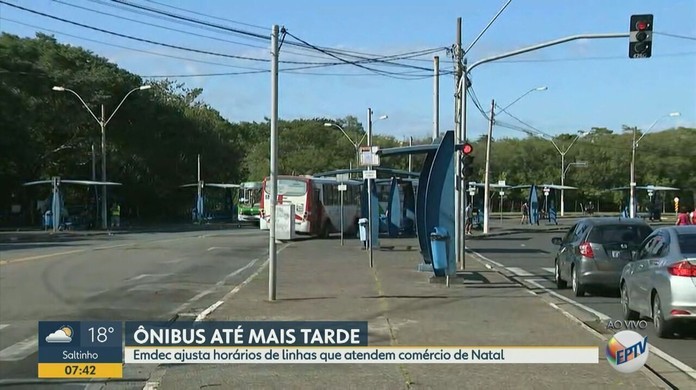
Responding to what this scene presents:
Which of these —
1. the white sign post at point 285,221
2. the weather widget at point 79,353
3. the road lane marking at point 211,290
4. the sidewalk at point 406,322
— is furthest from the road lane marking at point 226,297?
the white sign post at point 285,221

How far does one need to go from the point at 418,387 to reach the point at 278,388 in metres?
1.36

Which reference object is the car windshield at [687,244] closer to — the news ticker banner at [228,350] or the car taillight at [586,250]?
the news ticker banner at [228,350]

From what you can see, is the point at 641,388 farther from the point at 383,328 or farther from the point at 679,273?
the point at 383,328

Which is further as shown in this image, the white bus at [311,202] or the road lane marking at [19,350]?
the white bus at [311,202]

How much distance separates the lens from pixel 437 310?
45.2 feet

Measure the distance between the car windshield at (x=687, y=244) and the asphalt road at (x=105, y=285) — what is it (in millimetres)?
7099

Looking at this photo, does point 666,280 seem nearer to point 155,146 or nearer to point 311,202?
point 311,202

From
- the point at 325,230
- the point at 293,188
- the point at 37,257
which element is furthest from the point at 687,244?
the point at 325,230

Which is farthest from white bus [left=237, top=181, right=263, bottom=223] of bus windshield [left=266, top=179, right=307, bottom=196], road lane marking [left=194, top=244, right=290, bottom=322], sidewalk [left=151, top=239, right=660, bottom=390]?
road lane marking [left=194, top=244, right=290, bottom=322]

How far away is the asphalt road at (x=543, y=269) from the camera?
1075 centimetres

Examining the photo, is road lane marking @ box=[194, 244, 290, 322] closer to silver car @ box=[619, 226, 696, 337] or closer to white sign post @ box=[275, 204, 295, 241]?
silver car @ box=[619, 226, 696, 337]

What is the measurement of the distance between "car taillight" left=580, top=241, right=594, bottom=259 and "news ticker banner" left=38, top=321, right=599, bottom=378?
252 inches

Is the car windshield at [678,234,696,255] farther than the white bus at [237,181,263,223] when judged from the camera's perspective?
No

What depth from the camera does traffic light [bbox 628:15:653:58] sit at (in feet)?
62.8
